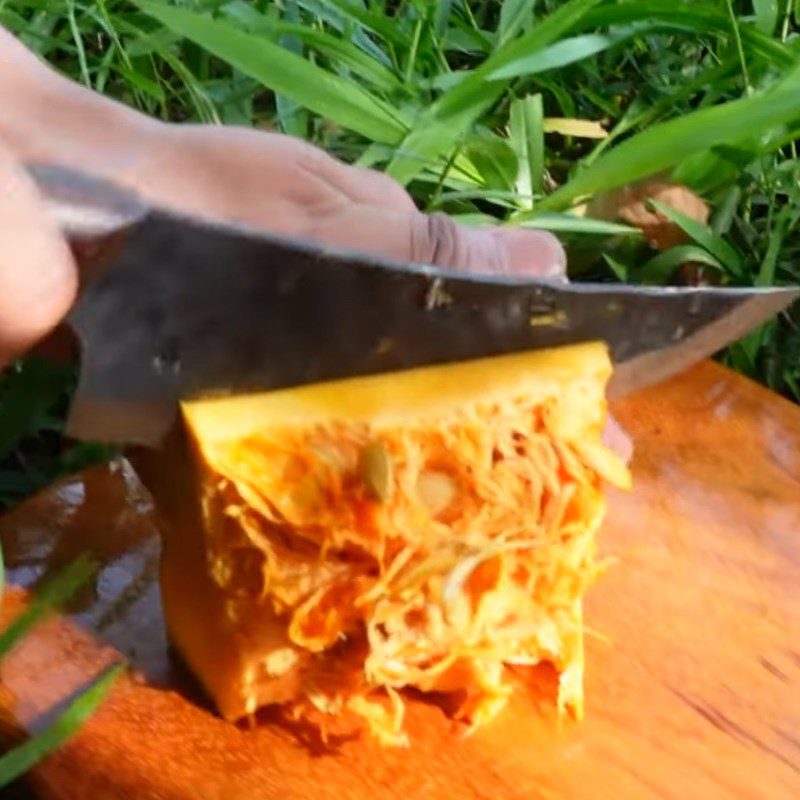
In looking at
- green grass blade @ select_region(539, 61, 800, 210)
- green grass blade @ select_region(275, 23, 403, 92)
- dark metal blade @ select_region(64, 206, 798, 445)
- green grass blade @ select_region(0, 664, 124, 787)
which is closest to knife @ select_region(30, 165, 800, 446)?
dark metal blade @ select_region(64, 206, 798, 445)

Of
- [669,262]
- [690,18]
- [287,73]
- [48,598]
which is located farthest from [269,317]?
[690,18]

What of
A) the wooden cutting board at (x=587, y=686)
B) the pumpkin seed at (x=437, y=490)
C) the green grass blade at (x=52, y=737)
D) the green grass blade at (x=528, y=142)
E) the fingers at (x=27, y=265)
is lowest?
the wooden cutting board at (x=587, y=686)

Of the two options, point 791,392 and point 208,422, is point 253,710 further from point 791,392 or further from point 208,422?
point 791,392

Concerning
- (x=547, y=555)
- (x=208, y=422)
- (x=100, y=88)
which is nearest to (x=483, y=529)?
(x=547, y=555)

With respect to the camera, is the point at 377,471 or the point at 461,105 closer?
the point at 377,471

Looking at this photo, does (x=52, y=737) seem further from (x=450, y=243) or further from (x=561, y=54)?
(x=561, y=54)

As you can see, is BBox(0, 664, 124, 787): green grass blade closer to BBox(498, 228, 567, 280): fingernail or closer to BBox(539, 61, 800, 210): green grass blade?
BBox(498, 228, 567, 280): fingernail

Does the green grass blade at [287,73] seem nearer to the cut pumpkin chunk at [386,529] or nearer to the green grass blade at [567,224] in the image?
the green grass blade at [567,224]

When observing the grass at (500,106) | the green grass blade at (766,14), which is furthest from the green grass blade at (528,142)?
the green grass blade at (766,14)
